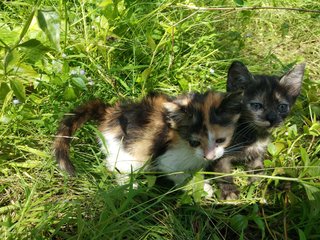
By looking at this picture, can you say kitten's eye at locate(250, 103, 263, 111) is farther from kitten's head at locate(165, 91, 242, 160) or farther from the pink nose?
the pink nose

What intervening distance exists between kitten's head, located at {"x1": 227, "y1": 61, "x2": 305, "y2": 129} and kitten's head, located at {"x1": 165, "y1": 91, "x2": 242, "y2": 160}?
0.65 ft

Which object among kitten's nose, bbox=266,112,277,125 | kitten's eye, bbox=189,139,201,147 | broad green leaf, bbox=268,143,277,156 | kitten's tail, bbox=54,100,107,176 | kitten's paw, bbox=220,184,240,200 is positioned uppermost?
kitten's tail, bbox=54,100,107,176

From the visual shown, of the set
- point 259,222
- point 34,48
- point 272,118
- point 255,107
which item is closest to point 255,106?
point 255,107

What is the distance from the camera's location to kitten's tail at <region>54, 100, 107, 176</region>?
7.45 feet

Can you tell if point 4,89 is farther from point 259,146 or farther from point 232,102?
point 259,146

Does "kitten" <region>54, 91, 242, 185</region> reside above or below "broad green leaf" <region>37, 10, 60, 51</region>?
below

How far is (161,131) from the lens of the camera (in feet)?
7.79

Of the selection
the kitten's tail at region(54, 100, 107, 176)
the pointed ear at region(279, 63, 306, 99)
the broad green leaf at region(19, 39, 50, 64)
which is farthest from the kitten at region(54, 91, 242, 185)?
the broad green leaf at region(19, 39, 50, 64)

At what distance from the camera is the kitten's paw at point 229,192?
2455mm

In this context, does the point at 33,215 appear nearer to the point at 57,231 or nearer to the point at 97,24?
the point at 57,231

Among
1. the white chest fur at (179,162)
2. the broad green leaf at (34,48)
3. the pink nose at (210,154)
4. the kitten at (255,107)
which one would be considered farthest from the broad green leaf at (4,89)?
the kitten at (255,107)

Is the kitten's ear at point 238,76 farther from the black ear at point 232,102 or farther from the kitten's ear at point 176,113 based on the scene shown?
the kitten's ear at point 176,113

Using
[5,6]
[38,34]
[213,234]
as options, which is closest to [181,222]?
[213,234]

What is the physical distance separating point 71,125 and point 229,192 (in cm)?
103
